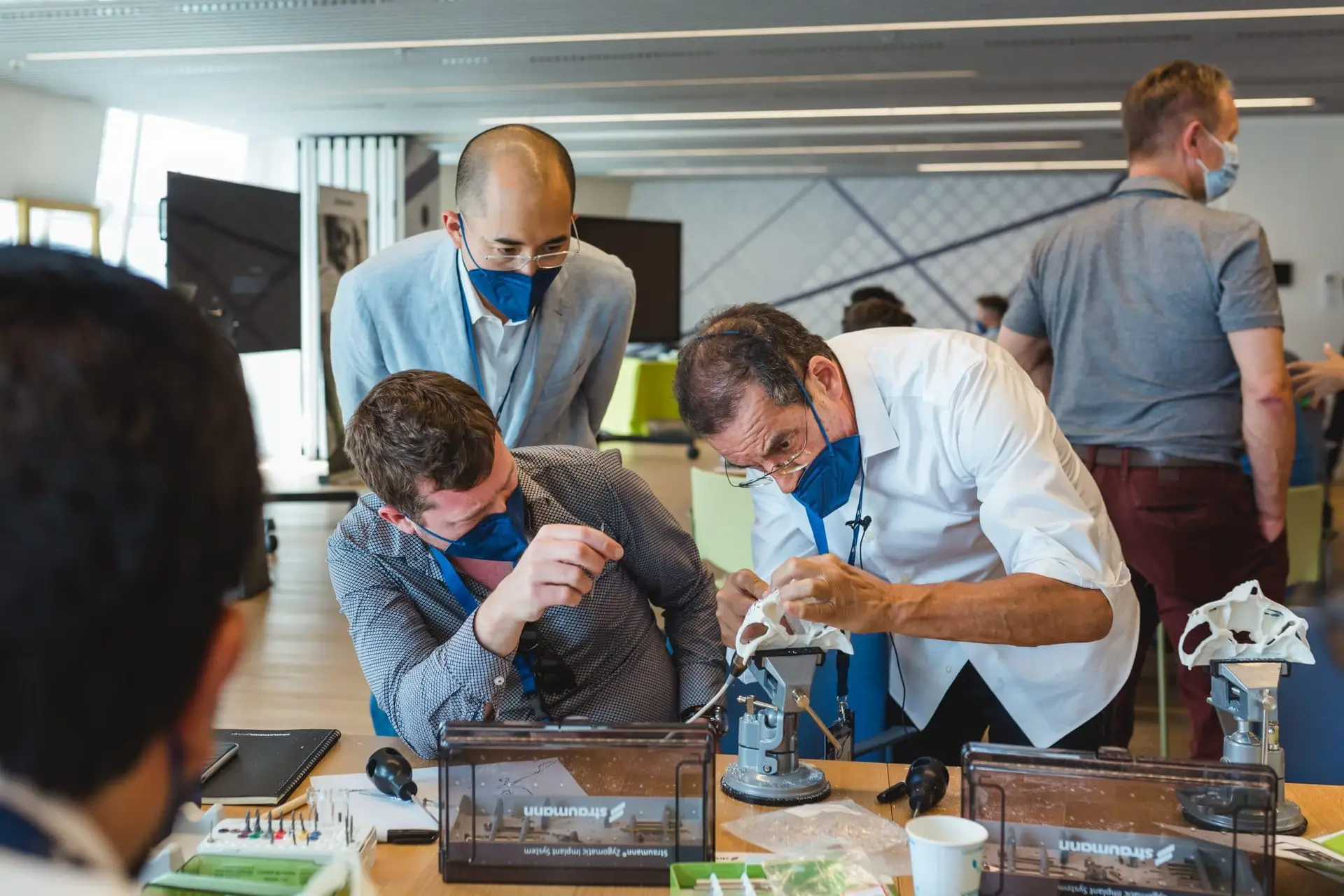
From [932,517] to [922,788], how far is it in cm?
66

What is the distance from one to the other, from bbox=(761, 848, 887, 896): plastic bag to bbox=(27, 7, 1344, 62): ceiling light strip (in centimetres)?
646

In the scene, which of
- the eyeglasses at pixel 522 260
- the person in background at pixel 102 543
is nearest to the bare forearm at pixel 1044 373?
the eyeglasses at pixel 522 260

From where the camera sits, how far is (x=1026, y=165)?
1471 cm

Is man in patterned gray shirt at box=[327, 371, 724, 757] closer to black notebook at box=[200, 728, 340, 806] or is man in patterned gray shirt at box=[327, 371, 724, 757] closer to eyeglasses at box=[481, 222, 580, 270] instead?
black notebook at box=[200, 728, 340, 806]

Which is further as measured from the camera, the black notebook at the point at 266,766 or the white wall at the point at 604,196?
the white wall at the point at 604,196

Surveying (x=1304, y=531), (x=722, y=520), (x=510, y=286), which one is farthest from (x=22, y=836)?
(x=1304, y=531)

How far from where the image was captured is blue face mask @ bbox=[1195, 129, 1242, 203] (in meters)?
2.85

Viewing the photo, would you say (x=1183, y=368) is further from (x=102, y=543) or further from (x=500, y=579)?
→ (x=102, y=543)

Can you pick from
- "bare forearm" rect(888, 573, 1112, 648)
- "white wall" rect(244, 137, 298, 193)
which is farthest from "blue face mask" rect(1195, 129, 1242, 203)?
"white wall" rect(244, 137, 298, 193)

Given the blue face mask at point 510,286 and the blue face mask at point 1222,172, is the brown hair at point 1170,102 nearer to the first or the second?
the blue face mask at point 1222,172

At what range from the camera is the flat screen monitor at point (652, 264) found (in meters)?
9.10

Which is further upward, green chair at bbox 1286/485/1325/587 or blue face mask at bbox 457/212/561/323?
blue face mask at bbox 457/212/561/323

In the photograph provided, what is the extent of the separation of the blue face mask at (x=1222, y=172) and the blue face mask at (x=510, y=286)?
154 centimetres

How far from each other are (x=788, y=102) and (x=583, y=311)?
294 inches
